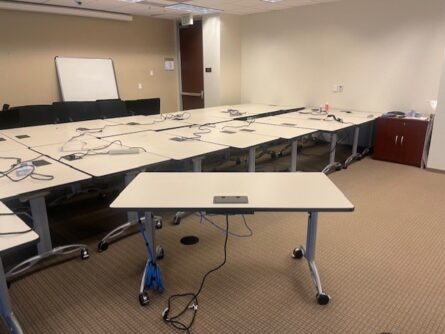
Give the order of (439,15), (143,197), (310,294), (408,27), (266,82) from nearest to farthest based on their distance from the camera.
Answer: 1. (143,197)
2. (310,294)
3. (439,15)
4. (408,27)
5. (266,82)

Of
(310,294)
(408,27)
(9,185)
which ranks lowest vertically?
(310,294)

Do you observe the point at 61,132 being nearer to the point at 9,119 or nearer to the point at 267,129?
the point at 9,119

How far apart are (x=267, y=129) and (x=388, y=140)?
2.18 m

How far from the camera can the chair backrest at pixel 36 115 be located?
4.50m

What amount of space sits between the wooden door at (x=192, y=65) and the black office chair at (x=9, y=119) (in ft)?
13.2

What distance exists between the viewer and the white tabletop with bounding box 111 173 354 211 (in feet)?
5.80

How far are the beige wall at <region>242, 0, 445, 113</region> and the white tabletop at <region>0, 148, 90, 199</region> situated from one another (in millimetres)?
4953

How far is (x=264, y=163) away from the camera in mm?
5258

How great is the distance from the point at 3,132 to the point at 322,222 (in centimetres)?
373

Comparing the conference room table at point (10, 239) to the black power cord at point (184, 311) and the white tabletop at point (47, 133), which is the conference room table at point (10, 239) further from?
the white tabletop at point (47, 133)

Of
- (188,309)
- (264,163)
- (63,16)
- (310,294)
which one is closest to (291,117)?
(264,163)

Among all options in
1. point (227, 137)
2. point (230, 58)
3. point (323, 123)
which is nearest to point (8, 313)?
point (227, 137)

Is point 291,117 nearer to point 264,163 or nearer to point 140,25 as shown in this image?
point 264,163

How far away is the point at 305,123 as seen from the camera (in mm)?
4617
